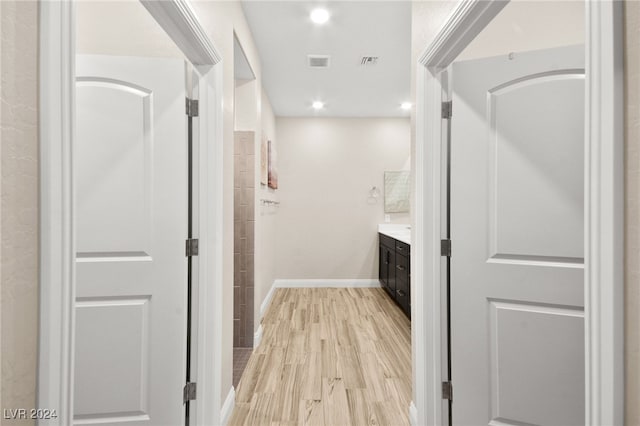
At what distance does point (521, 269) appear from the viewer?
1.55 meters

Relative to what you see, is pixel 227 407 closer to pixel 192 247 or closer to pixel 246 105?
pixel 192 247

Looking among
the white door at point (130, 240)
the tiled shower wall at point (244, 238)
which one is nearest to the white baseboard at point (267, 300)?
the tiled shower wall at point (244, 238)

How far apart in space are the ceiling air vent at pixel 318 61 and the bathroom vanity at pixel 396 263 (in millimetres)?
1979

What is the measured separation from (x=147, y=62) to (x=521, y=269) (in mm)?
1899

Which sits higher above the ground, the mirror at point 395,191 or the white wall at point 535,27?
the white wall at point 535,27

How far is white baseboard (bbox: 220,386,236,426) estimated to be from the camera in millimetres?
1904

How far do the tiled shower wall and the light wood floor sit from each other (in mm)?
249

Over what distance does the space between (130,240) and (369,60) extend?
9.00 feet

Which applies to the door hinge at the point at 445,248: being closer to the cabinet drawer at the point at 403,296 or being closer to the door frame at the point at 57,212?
the door frame at the point at 57,212

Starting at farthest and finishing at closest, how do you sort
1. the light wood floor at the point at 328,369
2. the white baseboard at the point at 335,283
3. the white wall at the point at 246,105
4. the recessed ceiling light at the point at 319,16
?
the white baseboard at the point at 335,283
the white wall at the point at 246,105
the recessed ceiling light at the point at 319,16
the light wood floor at the point at 328,369

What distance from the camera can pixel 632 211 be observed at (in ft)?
2.06

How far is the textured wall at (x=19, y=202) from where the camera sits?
584 mm

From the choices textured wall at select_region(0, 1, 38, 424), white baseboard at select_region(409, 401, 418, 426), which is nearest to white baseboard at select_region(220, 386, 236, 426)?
white baseboard at select_region(409, 401, 418, 426)

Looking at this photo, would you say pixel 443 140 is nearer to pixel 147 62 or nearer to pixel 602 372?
pixel 602 372
